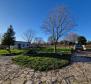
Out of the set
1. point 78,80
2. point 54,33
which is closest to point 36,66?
A: point 78,80

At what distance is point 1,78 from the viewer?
5.59 metres

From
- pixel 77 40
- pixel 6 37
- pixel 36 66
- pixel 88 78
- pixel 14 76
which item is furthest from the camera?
pixel 77 40

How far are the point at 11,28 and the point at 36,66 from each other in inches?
906

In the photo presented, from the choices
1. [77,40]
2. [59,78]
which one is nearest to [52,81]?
[59,78]

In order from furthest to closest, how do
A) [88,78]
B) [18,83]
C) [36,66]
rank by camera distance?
[36,66] < [88,78] < [18,83]

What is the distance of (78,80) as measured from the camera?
5246mm

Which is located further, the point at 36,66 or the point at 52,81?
the point at 36,66

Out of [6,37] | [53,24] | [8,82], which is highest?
[53,24]

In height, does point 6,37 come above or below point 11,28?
below

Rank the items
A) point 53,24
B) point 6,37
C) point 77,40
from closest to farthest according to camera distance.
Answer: point 53,24 → point 6,37 → point 77,40

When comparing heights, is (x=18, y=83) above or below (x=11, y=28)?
below

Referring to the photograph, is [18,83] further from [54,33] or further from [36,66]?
[54,33]

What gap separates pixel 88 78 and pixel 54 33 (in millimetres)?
16729

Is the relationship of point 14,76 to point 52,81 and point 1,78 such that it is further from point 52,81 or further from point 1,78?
point 52,81
